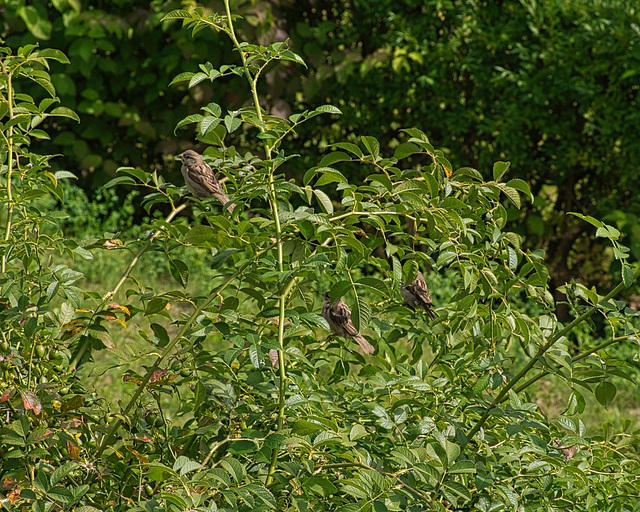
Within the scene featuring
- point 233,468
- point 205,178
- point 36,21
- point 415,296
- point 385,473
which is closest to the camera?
point 233,468

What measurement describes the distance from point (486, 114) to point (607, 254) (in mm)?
1457

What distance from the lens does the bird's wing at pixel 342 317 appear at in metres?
2.27

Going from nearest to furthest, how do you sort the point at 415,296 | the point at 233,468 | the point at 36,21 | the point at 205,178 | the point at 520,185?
the point at 233,468, the point at 520,185, the point at 205,178, the point at 415,296, the point at 36,21

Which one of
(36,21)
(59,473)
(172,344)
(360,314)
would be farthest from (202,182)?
(36,21)

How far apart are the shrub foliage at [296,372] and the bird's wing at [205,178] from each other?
0.19 m

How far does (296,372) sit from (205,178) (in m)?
0.71

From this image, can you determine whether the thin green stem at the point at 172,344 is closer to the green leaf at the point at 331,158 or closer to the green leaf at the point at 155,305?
the green leaf at the point at 155,305

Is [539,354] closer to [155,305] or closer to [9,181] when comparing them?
[155,305]

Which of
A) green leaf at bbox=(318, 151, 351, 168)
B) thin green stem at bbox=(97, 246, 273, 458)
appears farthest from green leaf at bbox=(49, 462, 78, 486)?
green leaf at bbox=(318, 151, 351, 168)

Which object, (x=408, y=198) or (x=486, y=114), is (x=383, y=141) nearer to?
(x=486, y=114)

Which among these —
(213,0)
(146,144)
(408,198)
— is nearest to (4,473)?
(408,198)

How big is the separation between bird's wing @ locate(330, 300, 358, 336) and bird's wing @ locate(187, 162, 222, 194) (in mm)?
504

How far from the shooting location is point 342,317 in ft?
7.47

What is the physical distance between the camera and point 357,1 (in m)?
5.58
